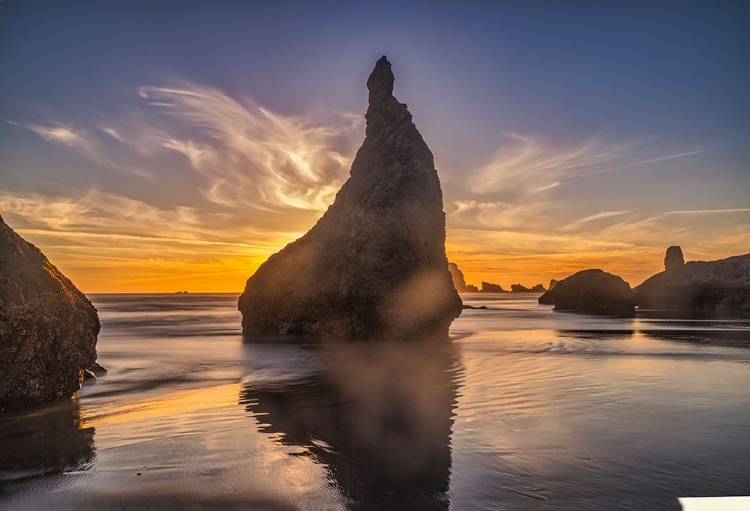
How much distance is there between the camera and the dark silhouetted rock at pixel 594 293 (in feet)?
225

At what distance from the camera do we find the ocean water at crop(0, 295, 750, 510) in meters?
5.48

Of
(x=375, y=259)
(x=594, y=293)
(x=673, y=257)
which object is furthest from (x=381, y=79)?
(x=673, y=257)

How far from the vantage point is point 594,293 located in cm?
7294

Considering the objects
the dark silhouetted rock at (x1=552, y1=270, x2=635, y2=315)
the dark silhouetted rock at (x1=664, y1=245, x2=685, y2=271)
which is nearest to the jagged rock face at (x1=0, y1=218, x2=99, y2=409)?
the dark silhouetted rock at (x1=552, y1=270, x2=635, y2=315)

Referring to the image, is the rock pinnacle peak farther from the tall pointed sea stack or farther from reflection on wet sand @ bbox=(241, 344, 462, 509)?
reflection on wet sand @ bbox=(241, 344, 462, 509)

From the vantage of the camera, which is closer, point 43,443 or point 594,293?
point 43,443

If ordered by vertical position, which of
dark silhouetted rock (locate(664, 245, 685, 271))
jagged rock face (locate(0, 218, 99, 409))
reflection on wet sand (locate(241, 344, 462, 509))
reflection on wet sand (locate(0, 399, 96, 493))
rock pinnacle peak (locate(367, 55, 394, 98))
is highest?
rock pinnacle peak (locate(367, 55, 394, 98))

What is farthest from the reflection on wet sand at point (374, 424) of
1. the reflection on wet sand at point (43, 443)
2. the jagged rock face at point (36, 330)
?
the jagged rock face at point (36, 330)

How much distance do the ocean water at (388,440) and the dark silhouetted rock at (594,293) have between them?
2295 inches

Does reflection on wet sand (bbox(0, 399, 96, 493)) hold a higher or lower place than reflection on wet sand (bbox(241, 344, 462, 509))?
higher

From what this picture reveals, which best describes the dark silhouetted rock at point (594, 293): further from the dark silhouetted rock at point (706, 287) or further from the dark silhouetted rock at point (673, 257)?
the dark silhouetted rock at point (673, 257)

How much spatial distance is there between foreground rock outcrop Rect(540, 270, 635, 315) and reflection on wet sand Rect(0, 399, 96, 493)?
68.4 metres

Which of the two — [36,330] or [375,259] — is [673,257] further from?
[36,330]

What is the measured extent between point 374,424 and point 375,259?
18.6m
